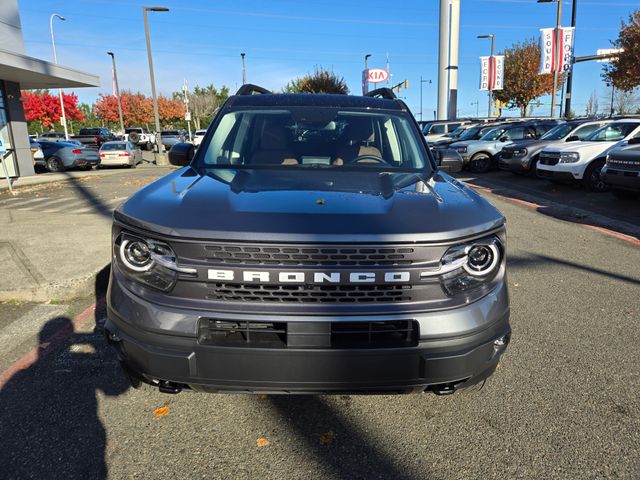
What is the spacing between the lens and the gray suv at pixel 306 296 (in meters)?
2.07

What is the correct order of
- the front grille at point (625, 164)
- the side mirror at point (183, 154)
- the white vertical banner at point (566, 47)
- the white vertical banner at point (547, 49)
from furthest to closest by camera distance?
the white vertical banner at point (547, 49)
the white vertical banner at point (566, 47)
the front grille at point (625, 164)
the side mirror at point (183, 154)

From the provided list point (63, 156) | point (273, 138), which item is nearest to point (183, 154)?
point (273, 138)

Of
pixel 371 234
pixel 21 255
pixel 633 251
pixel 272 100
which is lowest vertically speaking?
pixel 633 251

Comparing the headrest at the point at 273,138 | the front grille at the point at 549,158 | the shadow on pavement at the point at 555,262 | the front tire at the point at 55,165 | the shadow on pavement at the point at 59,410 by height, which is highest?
the headrest at the point at 273,138

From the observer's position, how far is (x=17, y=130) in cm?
1877

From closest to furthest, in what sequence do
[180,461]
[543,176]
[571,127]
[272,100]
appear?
[180,461] → [272,100] → [543,176] → [571,127]

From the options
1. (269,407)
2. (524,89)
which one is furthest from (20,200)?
(524,89)

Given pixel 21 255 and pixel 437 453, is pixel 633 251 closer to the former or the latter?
pixel 437 453

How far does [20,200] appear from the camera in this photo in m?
11.9

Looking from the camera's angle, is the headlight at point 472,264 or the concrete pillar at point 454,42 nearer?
the headlight at point 472,264

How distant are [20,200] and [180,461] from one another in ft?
39.0

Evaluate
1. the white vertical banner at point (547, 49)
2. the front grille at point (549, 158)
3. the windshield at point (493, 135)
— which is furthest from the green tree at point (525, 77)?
the front grille at point (549, 158)

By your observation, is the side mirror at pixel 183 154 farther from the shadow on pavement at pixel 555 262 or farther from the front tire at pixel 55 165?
the front tire at pixel 55 165

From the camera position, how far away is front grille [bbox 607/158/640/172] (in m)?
9.05
